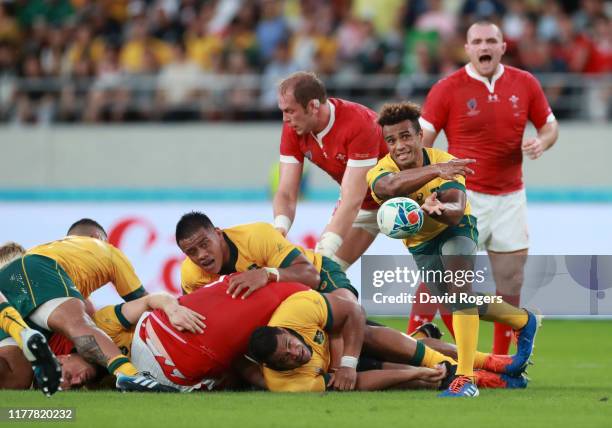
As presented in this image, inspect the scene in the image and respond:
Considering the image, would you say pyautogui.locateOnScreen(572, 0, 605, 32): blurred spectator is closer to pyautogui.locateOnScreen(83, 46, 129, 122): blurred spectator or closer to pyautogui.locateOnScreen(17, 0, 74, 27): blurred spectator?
pyautogui.locateOnScreen(83, 46, 129, 122): blurred spectator

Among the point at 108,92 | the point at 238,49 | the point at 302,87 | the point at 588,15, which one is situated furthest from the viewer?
the point at 108,92

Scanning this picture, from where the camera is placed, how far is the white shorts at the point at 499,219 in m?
10.2

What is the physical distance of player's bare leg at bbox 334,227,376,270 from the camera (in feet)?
33.2

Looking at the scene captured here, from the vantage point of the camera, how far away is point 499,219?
10.2m

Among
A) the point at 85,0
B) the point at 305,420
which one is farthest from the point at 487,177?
the point at 85,0

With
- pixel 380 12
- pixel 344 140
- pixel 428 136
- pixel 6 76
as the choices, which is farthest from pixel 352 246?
pixel 6 76

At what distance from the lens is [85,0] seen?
20.2 m

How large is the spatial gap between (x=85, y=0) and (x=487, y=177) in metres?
11.8

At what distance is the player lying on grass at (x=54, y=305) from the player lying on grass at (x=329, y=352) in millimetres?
895

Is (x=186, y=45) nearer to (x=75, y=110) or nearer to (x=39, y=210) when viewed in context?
(x=75, y=110)

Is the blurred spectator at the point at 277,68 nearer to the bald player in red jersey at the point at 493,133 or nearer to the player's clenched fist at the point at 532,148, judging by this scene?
the bald player in red jersey at the point at 493,133

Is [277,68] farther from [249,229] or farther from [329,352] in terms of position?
[329,352]

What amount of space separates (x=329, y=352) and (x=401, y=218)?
1.16 metres

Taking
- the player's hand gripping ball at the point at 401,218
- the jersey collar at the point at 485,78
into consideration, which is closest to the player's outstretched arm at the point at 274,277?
the player's hand gripping ball at the point at 401,218
